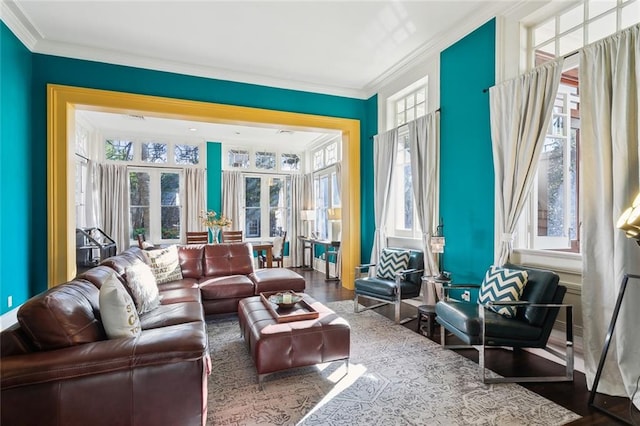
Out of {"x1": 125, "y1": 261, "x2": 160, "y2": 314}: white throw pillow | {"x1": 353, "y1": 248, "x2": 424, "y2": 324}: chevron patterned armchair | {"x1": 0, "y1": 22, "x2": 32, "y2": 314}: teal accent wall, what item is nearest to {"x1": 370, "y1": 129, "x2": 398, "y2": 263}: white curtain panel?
{"x1": 353, "y1": 248, "x2": 424, "y2": 324}: chevron patterned armchair

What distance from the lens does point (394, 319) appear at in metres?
4.02

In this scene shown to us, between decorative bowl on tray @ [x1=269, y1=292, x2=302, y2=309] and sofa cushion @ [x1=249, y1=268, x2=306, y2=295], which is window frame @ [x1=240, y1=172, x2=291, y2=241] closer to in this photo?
sofa cushion @ [x1=249, y1=268, x2=306, y2=295]

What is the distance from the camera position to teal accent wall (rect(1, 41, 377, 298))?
384 cm

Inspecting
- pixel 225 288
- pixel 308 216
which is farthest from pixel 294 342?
pixel 308 216

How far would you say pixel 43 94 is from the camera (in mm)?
4168

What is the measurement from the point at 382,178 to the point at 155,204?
5.51 meters

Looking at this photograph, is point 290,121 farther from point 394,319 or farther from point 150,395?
point 150,395

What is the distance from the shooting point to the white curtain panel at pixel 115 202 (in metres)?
7.21

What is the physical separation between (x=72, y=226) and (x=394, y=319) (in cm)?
437

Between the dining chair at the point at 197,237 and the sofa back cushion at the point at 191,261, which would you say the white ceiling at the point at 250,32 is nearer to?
the sofa back cushion at the point at 191,261

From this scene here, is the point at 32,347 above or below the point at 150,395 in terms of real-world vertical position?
above

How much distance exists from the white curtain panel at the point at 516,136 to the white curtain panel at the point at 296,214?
19.3 ft

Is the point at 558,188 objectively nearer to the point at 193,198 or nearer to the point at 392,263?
the point at 392,263

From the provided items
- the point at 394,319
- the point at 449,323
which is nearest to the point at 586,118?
the point at 449,323
